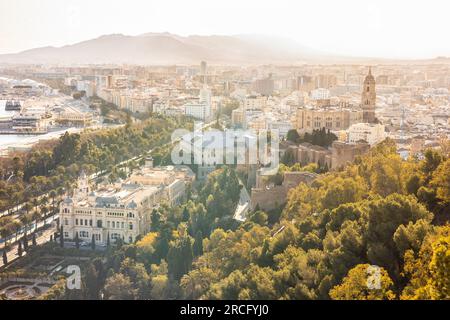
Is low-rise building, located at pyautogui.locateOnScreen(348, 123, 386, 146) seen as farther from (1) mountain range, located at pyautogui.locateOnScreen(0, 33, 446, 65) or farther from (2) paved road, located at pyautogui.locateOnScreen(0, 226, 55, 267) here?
(2) paved road, located at pyautogui.locateOnScreen(0, 226, 55, 267)

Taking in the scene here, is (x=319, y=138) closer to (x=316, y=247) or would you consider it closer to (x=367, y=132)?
(x=367, y=132)

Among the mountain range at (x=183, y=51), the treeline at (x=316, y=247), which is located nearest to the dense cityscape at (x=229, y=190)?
the treeline at (x=316, y=247)

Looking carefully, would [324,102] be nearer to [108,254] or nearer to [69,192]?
[69,192]

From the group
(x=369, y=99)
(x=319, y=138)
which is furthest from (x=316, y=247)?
(x=369, y=99)

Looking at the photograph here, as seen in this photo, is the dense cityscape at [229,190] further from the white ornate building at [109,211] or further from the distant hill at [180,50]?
the distant hill at [180,50]

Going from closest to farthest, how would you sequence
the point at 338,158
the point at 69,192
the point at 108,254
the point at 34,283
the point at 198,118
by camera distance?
the point at 34,283, the point at 108,254, the point at 338,158, the point at 69,192, the point at 198,118

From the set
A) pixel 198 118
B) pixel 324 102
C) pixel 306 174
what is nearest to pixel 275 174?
pixel 306 174
